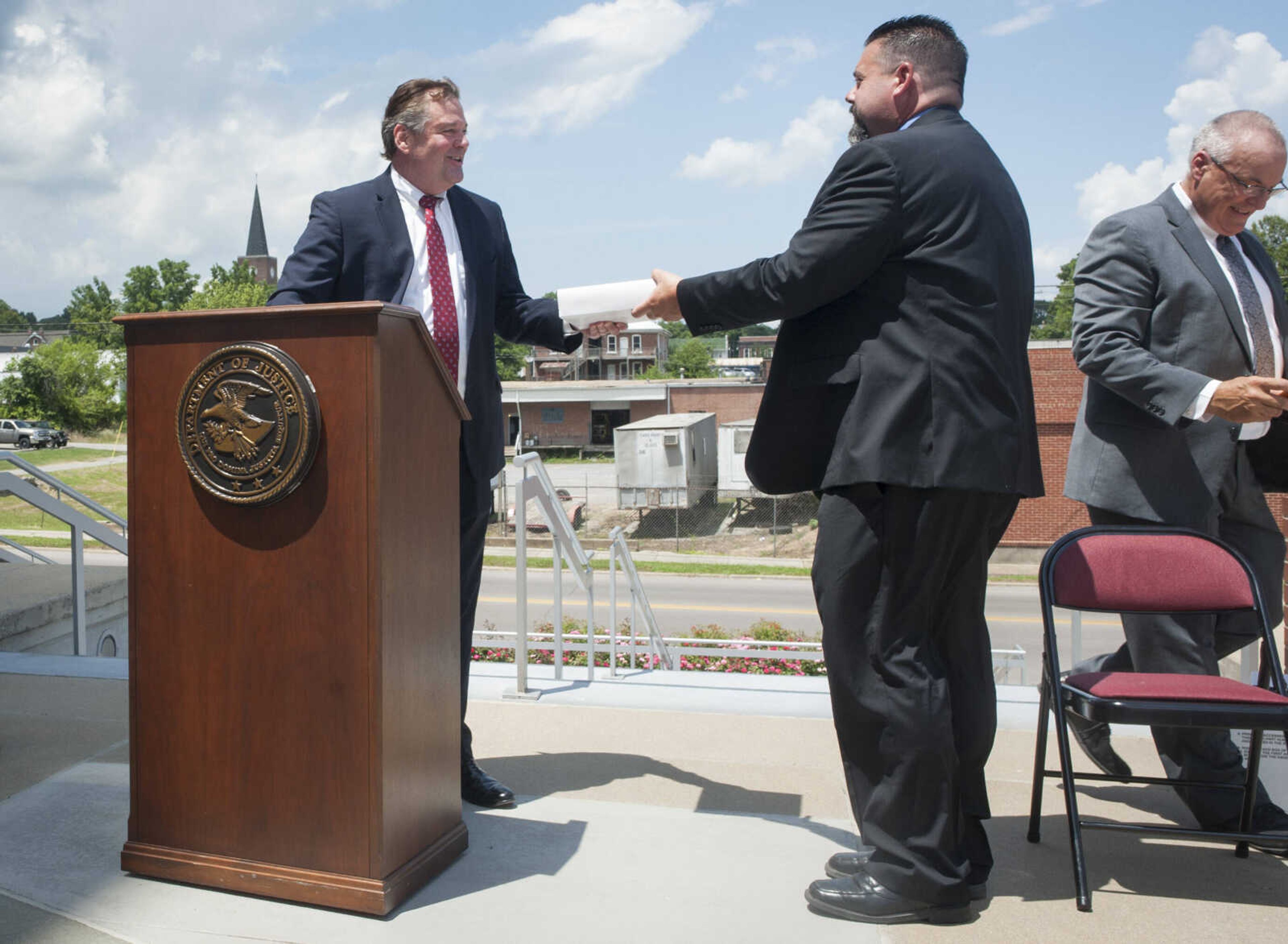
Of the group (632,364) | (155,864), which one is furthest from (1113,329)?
(632,364)

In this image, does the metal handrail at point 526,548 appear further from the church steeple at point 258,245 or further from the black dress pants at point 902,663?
the church steeple at point 258,245

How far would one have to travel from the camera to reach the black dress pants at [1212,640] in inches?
112

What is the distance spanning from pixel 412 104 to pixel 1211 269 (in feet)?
7.66

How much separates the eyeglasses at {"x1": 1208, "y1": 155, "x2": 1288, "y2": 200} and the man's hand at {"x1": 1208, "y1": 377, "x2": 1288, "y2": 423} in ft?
1.96

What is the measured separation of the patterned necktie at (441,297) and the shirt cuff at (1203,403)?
2.00 metres

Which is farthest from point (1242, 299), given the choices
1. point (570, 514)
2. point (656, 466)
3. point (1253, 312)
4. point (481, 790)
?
point (570, 514)

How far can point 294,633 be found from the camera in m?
2.20

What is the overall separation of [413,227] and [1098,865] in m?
2.48

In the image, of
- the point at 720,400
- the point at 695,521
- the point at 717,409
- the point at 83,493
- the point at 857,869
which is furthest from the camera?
the point at 720,400

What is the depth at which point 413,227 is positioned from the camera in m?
2.94

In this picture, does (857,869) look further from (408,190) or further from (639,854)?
(408,190)

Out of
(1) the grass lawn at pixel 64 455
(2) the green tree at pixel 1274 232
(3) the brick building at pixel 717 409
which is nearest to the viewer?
(3) the brick building at pixel 717 409

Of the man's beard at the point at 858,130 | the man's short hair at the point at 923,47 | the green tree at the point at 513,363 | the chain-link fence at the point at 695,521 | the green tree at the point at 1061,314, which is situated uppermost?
the green tree at the point at 1061,314

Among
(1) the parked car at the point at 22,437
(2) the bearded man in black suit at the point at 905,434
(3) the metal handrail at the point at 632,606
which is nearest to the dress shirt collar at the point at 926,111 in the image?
(2) the bearded man in black suit at the point at 905,434
